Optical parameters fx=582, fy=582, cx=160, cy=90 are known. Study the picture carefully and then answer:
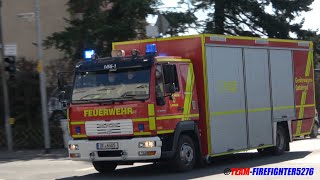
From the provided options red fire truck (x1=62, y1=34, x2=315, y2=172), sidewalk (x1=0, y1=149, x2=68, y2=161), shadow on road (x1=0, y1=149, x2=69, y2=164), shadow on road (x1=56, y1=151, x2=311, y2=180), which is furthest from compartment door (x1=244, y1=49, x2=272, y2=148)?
sidewalk (x1=0, y1=149, x2=68, y2=161)

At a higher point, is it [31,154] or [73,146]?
[73,146]

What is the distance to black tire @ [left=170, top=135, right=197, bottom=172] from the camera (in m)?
12.8

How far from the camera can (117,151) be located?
40.8 feet

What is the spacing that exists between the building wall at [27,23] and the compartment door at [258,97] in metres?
17.4

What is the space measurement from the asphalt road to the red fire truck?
365mm

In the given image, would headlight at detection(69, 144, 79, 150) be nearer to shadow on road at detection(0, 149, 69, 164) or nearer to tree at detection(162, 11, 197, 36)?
shadow on road at detection(0, 149, 69, 164)

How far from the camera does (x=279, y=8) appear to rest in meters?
32.3

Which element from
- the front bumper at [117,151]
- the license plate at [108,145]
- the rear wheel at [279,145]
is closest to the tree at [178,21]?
the rear wheel at [279,145]

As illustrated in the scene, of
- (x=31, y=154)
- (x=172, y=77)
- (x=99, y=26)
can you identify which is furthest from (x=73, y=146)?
(x=99, y=26)

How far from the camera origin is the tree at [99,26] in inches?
1014

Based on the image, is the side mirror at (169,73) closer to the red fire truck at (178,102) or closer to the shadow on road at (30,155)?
the red fire truck at (178,102)

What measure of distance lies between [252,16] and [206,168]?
64.0 ft

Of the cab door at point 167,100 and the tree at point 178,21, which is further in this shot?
the tree at point 178,21

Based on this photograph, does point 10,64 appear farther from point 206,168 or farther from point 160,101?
point 160,101
